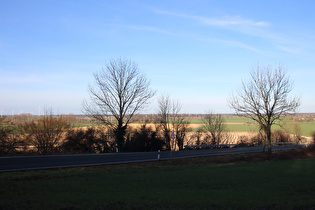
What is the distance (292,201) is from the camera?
8.56 metres

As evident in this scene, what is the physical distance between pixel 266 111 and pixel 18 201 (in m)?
23.7

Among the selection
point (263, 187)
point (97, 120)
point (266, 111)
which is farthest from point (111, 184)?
point (97, 120)

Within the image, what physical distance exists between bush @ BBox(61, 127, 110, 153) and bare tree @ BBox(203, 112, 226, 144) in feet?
72.9

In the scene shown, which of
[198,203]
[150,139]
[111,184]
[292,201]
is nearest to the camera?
[198,203]

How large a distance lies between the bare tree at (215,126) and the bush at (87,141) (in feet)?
72.9

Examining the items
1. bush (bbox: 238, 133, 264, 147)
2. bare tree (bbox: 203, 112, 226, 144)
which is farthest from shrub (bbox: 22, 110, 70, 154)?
bush (bbox: 238, 133, 264, 147)

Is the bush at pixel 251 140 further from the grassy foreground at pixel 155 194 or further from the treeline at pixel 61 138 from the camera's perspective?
the grassy foreground at pixel 155 194

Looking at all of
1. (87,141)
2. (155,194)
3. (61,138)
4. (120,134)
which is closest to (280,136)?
(120,134)

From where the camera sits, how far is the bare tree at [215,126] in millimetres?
50044

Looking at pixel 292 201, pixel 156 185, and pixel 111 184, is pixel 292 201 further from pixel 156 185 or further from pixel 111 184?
pixel 111 184

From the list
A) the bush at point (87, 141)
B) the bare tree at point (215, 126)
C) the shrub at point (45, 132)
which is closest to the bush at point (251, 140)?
the bare tree at point (215, 126)

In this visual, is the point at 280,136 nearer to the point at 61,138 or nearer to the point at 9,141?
the point at 61,138

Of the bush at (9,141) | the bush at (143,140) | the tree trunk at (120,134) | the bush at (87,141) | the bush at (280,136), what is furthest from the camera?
the bush at (280,136)

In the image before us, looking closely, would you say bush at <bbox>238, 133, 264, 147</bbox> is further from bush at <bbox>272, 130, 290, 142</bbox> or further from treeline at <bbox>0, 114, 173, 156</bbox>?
treeline at <bbox>0, 114, 173, 156</bbox>
